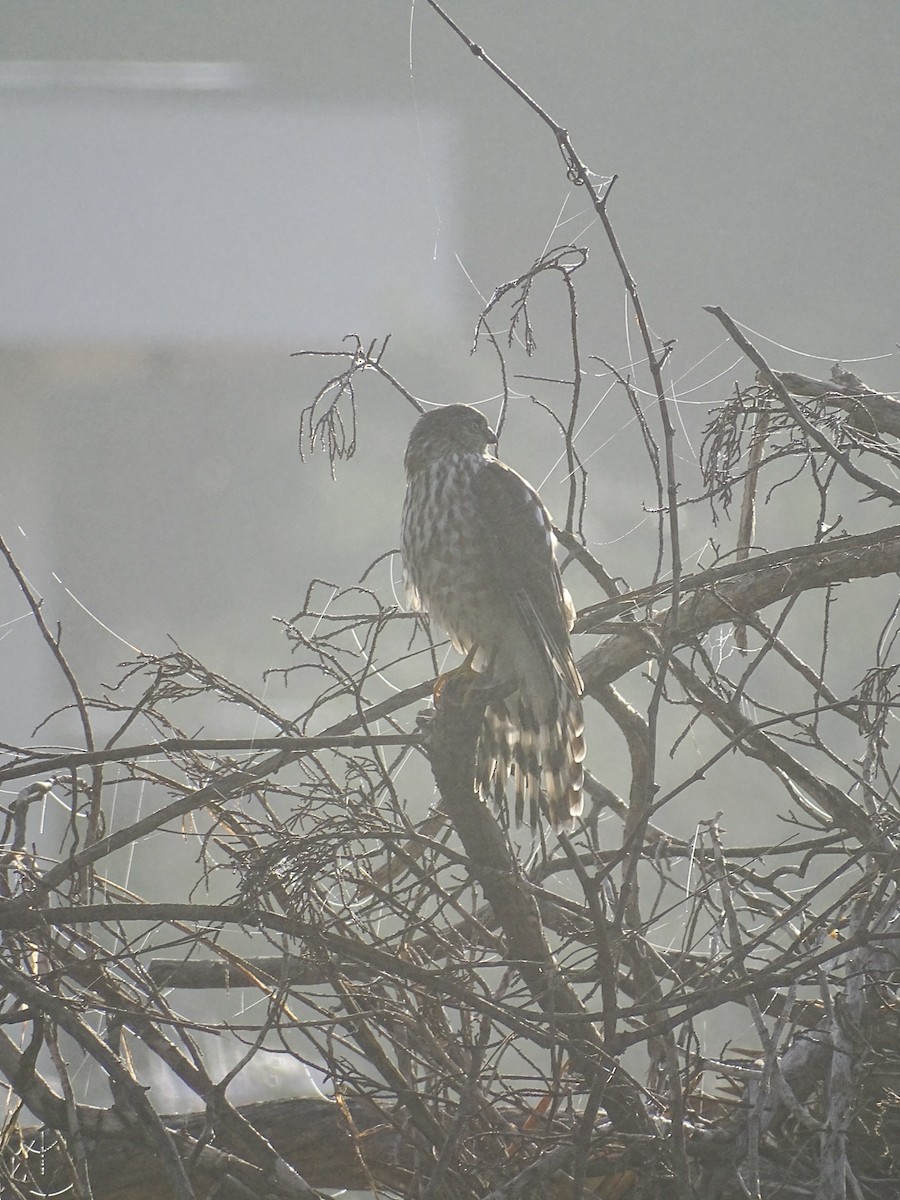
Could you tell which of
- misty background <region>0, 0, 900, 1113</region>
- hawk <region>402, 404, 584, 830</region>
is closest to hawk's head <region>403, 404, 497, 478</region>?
hawk <region>402, 404, 584, 830</region>

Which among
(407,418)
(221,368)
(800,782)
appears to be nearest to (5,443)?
(221,368)

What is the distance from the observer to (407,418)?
7.41 feet

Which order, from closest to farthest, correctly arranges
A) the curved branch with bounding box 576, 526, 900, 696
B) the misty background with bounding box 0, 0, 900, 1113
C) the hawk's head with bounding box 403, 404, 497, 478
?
the curved branch with bounding box 576, 526, 900, 696, the hawk's head with bounding box 403, 404, 497, 478, the misty background with bounding box 0, 0, 900, 1113

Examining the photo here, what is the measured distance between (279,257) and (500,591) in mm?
1037

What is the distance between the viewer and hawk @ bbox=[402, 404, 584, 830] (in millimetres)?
1434

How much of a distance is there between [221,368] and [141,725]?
752 mm

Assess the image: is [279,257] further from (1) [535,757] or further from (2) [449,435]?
(1) [535,757]

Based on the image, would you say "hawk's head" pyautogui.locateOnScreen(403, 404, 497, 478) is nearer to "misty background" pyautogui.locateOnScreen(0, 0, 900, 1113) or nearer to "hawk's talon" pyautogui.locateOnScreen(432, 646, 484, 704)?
"hawk's talon" pyautogui.locateOnScreen(432, 646, 484, 704)

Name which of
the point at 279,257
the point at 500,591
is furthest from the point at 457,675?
the point at 279,257

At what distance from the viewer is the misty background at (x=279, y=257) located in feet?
7.01

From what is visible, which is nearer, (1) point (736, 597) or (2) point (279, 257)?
(1) point (736, 597)

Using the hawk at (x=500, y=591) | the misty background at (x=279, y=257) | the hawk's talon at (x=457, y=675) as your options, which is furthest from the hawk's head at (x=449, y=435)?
the misty background at (x=279, y=257)

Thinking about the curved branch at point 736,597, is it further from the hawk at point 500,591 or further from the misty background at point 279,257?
the misty background at point 279,257

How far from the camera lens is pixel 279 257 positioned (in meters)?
2.15
